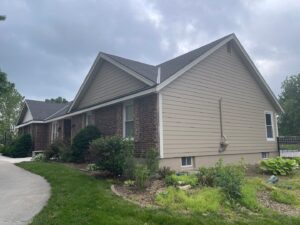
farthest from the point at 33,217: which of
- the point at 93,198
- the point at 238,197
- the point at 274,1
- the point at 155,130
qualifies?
the point at 274,1

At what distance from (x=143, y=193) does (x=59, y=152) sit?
9.61 meters

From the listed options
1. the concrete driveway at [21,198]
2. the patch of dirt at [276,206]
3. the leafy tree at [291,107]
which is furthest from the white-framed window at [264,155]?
the leafy tree at [291,107]

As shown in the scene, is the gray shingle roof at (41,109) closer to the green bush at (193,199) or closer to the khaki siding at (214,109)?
the khaki siding at (214,109)

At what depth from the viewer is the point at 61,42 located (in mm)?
18047

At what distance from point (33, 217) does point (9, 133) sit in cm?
3882

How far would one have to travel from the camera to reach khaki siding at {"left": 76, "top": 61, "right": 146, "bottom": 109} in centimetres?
1220

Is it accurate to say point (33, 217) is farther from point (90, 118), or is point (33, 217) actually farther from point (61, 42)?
point (61, 42)

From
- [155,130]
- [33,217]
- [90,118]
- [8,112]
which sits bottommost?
[33,217]

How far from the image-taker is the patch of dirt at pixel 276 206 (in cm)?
569

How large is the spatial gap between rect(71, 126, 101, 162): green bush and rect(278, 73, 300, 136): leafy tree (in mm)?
33575

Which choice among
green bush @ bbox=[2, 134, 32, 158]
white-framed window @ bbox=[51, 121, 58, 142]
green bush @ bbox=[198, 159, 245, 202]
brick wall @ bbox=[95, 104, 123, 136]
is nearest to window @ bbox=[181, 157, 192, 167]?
brick wall @ bbox=[95, 104, 123, 136]

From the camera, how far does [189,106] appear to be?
36.8 feet

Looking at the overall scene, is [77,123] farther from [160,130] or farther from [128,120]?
[160,130]

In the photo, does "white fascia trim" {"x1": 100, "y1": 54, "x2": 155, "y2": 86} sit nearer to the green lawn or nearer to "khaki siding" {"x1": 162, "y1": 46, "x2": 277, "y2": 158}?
"khaki siding" {"x1": 162, "y1": 46, "x2": 277, "y2": 158}
